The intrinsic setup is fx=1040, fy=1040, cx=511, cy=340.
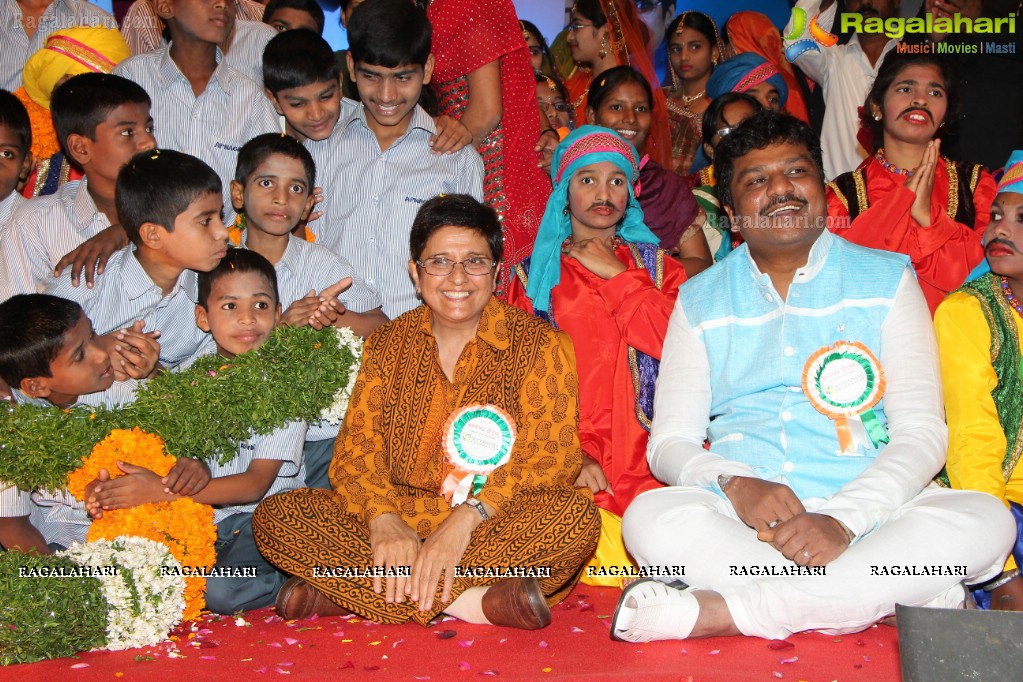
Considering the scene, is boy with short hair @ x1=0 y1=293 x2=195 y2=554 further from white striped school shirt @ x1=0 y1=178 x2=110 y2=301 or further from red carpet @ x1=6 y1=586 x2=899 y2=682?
red carpet @ x1=6 y1=586 x2=899 y2=682

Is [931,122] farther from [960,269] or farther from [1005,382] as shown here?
[1005,382]

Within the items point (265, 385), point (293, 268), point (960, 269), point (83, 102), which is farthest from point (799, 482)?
point (83, 102)

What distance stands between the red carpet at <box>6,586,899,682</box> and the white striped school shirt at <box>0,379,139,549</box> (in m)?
0.70

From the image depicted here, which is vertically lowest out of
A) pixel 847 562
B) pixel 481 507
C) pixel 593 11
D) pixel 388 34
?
pixel 847 562

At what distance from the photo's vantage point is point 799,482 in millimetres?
3453

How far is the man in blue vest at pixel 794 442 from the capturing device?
3057mm

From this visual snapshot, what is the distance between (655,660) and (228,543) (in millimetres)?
1742

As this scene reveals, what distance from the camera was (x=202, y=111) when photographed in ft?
15.5

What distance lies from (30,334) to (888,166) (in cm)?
361

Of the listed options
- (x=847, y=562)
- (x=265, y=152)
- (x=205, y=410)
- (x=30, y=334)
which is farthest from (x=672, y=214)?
(x=30, y=334)

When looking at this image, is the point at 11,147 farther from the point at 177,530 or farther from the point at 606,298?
the point at 606,298

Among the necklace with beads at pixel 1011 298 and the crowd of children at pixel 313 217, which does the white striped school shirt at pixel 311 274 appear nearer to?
the crowd of children at pixel 313 217

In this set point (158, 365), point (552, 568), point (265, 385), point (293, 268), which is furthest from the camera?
point (293, 268)

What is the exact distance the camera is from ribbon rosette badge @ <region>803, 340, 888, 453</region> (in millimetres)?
3438
